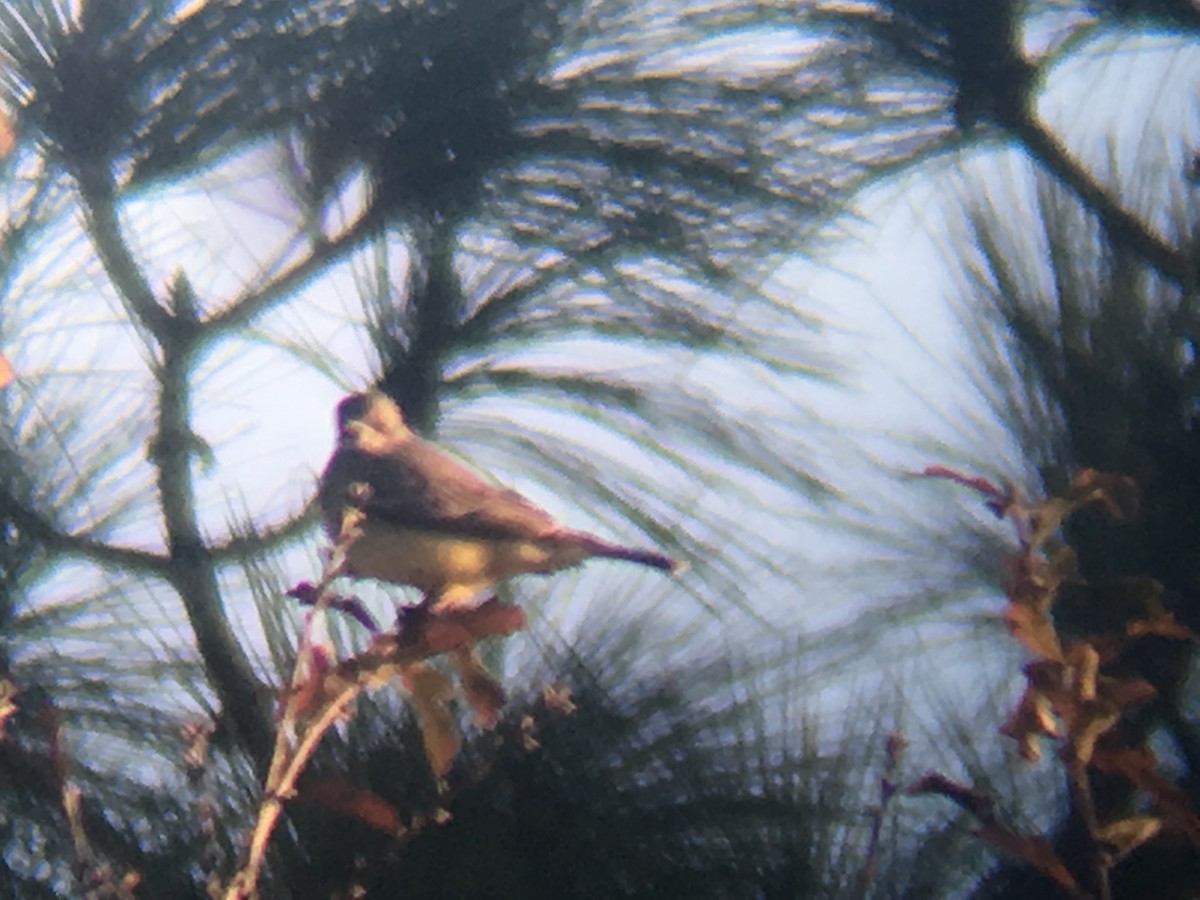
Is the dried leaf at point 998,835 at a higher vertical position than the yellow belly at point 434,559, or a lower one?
lower

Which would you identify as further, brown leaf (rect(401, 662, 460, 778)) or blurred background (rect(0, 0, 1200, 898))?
blurred background (rect(0, 0, 1200, 898))

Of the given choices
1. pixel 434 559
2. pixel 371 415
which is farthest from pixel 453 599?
pixel 371 415

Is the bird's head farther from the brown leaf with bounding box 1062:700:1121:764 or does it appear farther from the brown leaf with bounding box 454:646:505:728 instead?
the brown leaf with bounding box 1062:700:1121:764

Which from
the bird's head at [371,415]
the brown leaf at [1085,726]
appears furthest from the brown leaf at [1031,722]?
the bird's head at [371,415]

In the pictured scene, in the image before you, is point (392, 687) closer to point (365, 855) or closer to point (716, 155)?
point (365, 855)

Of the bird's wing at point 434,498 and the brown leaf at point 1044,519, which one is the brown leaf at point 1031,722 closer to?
the brown leaf at point 1044,519

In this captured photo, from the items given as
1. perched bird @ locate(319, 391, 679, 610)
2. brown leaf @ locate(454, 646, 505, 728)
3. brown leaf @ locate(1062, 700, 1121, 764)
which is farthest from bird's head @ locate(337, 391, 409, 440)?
brown leaf @ locate(1062, 700, 1121, 764)

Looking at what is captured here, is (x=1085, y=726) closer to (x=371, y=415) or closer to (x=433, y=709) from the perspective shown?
(x=433, y=709)
